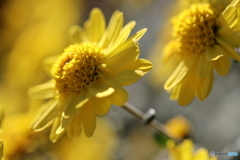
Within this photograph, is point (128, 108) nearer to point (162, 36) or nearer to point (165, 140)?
point (165, 140)

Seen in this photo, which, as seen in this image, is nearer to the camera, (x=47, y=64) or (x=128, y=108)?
(x=128, y=108)

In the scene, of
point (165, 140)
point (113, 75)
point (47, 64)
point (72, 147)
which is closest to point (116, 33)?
point (113, 75)

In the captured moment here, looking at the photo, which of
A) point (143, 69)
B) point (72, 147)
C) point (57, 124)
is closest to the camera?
point (143, 69)

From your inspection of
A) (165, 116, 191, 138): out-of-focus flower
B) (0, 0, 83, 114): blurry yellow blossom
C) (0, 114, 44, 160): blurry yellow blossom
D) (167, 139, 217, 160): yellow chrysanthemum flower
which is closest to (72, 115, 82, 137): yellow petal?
(167, 139, 217, 160): yellow chrysanthemum flower

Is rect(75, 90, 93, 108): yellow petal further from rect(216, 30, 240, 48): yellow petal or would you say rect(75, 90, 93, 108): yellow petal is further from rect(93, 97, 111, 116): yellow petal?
Result: rect(216, 30, 240, 48): yellow petal

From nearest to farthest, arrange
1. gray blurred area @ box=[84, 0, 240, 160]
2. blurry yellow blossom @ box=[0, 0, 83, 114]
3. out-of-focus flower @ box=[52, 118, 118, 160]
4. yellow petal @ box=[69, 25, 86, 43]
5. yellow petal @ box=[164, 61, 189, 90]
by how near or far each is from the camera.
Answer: yellow petal @ box=[164, 61, 189, 90], yellow petal @ box=[69, 25, 86, 43], out-of-focus flower @ box=[52, 118, 118, 160], gray blurred area @ box=[84, 0, 240, 160], blurry yellow blossom @ box=[0, 0, 83, 114]

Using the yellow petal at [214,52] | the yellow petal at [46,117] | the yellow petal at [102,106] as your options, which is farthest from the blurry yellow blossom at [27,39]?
the yellow petal at [214,52]

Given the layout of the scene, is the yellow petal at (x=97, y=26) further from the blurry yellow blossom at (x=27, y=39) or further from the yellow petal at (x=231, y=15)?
the blurry yellow blossom at (x=27, y=39)
